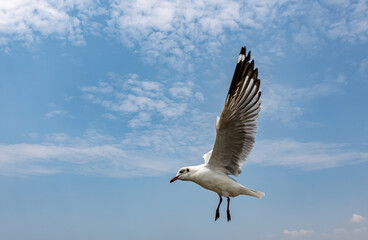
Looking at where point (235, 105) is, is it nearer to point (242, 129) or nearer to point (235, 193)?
point (242, 129)

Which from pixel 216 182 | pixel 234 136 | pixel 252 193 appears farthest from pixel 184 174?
pixel 252 193

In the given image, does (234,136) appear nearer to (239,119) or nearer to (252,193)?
(239,119)

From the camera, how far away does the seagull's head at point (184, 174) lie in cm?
729

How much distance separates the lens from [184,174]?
24.0 feet

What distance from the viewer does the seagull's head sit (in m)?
7.29

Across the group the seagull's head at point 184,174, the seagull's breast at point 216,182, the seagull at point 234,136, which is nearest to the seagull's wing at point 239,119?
the seagull at point 234,136

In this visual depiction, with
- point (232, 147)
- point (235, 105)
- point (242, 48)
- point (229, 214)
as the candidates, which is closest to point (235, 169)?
point (232, 147)

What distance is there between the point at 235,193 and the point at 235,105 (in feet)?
6.33

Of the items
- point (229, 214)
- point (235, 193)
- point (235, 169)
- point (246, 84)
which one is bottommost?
point (229, 214)

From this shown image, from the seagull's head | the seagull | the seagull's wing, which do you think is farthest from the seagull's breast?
the seagull's wing

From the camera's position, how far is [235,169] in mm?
7613

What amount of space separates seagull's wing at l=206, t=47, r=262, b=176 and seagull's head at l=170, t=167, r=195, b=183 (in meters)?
0.46

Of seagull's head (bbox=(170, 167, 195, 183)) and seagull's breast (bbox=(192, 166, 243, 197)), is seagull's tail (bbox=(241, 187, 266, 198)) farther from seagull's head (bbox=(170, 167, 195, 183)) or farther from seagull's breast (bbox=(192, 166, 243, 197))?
seagull's head (bbox=(170, 167, 195, 183))

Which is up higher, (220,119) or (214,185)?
(220,119)
